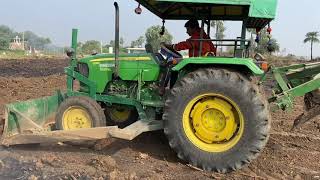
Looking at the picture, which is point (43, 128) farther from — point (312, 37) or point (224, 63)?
point (312, 37)

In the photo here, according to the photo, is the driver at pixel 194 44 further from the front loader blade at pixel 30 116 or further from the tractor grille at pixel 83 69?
the front loader blade at pixel 30 116

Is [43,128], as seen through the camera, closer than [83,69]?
Yes

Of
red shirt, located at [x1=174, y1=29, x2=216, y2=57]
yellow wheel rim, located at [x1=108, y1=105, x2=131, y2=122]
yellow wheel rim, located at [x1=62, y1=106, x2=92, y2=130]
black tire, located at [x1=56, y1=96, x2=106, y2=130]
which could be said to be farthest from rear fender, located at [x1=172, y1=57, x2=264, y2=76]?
yellow wheel rim, located at [x1=108, y1=105, x2=131, y2=122]

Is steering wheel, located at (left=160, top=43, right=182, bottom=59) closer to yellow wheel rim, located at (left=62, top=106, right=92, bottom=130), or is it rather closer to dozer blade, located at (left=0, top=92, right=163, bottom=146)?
dozer blade, located at (left=0, top=92, right=163, bottom=146)

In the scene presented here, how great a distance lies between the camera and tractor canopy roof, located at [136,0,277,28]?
18.2 feet

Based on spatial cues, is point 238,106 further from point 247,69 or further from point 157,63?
point 157,63

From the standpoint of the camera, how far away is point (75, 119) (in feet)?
22.1

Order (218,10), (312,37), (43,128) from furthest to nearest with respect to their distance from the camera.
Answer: (312,37)
(43,128)
(218,10)

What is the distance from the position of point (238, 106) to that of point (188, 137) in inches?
29.2

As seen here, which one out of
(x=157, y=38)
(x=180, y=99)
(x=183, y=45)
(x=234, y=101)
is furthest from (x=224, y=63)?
(x=157, y=38)

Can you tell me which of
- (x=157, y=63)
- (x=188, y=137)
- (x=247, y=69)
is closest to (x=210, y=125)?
(x=188, y=137)

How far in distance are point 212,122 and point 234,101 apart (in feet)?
1.40

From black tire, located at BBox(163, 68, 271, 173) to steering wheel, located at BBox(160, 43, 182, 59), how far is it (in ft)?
2.72

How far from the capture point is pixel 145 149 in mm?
6656
